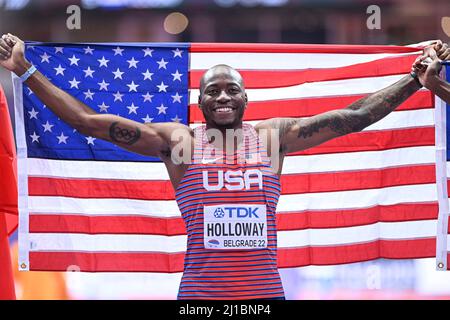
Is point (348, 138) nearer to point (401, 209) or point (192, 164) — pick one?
point (401, 209)

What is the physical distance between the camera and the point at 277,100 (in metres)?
5.74

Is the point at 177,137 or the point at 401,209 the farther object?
the point at 401,209

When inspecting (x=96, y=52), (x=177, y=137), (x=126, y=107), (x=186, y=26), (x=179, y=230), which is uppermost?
(x=186, y=26)

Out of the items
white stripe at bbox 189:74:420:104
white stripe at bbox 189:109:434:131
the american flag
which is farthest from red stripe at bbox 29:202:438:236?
white stripe at bbox 189:74:420:104

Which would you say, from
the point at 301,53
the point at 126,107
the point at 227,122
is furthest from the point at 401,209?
the point at 126,107

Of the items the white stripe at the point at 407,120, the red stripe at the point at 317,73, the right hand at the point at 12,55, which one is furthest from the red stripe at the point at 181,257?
the right hand at the point at 12,55

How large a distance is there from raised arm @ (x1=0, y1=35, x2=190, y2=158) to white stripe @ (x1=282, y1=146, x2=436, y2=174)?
1238 mm

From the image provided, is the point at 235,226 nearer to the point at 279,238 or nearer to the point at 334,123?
the point at 334,123

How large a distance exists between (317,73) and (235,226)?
63.1 inches

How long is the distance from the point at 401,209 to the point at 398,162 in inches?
12.8

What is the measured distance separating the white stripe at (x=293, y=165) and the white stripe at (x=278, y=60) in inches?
25.0

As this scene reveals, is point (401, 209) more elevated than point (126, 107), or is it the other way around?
point (126, 107)

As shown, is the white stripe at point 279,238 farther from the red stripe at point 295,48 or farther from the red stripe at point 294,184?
the red stripe at point 295,48

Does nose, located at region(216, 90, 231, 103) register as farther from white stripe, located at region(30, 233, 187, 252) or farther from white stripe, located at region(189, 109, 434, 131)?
white stripe, located at region(30, 233, 187, 252)
